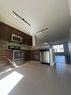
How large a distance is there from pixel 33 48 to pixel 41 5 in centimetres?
245

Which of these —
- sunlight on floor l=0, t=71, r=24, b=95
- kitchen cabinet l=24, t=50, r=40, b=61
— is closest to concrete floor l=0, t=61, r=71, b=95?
sunlight on floor l=0, t=71, r=24, b=95

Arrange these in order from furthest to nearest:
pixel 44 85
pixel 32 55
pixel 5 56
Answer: pixel 32 55 → pixel 5 56 → pixel 44 85

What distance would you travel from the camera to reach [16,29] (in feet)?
11.3

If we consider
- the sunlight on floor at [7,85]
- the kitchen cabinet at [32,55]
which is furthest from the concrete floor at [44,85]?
the kitchen cabinet at [32,55]

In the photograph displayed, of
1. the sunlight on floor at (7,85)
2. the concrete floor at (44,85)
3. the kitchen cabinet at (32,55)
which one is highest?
the kitchen cabinet at (32,55)

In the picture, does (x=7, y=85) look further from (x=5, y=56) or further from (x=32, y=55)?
(x=32, y=55)

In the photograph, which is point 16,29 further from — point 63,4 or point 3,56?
point 63,4

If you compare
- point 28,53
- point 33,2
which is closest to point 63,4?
point 33,2

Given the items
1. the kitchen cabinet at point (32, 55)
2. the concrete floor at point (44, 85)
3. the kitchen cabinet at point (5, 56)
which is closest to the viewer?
the concrete floor at point (44, 85)

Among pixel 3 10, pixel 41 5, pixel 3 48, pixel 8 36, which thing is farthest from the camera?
pixel 8 36

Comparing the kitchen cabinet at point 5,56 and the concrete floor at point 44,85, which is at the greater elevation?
the kitchen cabinet at point 5,56

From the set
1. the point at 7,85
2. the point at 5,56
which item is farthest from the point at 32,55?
the point at 7,85

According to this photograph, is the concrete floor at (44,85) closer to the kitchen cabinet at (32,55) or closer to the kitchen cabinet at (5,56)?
the kitchen cabinet at (5,56)

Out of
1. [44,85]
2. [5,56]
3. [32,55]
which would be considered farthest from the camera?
[32,55]
